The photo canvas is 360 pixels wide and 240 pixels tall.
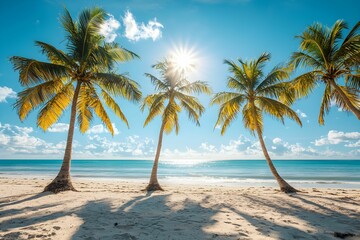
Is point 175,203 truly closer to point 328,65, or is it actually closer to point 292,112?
point 292,112

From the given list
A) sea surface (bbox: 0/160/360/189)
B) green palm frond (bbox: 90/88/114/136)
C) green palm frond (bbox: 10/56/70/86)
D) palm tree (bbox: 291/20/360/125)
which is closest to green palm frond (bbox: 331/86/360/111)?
palm tree (bbox: 291/20/360/125)

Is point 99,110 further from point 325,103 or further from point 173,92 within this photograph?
point 325,103

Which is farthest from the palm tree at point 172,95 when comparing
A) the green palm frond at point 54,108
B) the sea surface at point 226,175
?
the sea surface at point 226,175

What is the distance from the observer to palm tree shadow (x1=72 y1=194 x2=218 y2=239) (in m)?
4.19

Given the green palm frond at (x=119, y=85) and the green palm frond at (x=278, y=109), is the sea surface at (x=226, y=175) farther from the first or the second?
the green palm frond at (x=119, y=85)

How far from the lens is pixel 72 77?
10.6 m

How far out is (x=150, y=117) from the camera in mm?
12609

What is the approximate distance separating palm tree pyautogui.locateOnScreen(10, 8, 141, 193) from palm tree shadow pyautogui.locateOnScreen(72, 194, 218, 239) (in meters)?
4.63

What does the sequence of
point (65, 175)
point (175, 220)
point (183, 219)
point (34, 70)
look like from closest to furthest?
1. point (175, 220)
2. point (183, 219)
3. point (34, 70)
4. point (65, 175)

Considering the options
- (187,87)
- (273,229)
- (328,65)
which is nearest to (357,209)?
(273,229)

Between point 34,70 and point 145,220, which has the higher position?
point 34,70

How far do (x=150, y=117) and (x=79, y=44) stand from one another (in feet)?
17.1

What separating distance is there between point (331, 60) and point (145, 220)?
1046cm

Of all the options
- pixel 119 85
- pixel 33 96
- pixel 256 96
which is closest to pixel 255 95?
pixel 256 96
